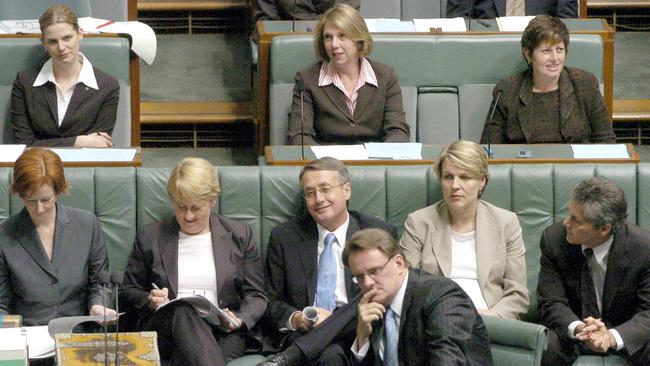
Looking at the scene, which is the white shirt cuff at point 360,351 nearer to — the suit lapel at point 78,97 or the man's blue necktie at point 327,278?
the man's blue necktie at point 327,278

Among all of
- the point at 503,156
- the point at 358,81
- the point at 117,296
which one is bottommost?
the point at 117,296

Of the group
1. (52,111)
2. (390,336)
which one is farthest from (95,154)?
(390,336)

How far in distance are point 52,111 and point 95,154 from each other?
671 mm

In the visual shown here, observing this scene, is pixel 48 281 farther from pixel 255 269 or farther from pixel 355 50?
pixel 355 50

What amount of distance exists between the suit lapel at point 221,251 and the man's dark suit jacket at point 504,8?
92.8 inches

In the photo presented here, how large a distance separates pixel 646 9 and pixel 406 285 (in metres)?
3.77

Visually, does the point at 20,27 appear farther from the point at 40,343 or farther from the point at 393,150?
the point at 40,343

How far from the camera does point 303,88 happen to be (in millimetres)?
5184

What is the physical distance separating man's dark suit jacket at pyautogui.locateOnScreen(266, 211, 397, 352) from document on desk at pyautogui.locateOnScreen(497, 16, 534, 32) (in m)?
1.70

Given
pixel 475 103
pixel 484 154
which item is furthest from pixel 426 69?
pixel 484 154

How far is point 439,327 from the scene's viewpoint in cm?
364

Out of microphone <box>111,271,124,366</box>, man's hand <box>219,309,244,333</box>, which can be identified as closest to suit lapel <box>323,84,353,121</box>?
man's hand <box>219,309,244,333</box>

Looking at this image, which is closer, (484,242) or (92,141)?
(484,242)

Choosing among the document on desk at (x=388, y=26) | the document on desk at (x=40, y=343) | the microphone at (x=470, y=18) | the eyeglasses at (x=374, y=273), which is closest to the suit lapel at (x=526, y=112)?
the microphone at (x=470, y=18)
